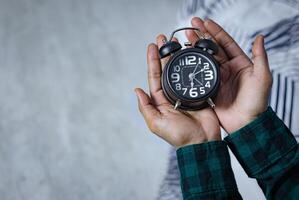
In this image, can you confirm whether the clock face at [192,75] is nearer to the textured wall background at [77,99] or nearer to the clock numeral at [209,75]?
the clock numeral at [209,75]

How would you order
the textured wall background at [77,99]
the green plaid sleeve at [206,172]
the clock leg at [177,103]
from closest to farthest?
the green plaid sleeve at [206,172]
the clock leg at [177,103]
the textured wall background at [77,99]

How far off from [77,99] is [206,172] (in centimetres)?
83

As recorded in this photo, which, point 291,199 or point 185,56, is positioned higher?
point 185,56

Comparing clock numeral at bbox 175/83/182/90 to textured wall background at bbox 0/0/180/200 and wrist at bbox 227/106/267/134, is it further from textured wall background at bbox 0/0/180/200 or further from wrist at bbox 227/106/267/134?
textured wall background at bbox 0/0/180/200

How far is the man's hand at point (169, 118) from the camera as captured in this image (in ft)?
3.13

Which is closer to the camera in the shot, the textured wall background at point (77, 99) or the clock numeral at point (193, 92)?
the clock numeral at point (193, 92)

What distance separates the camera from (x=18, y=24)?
65.8 inches

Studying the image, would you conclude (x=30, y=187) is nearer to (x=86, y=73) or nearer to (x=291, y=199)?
(x=86, y=73)

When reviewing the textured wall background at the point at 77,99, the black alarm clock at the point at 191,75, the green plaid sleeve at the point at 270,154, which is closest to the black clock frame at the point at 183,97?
the black alarm clock at the point at 191,75

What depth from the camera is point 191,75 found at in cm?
102

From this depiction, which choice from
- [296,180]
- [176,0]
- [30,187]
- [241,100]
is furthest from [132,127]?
[296,180]

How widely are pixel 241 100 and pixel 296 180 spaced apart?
0.22 metres

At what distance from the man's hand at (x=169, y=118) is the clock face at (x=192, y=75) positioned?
5 cm

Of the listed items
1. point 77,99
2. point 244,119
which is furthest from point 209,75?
point 77,99
